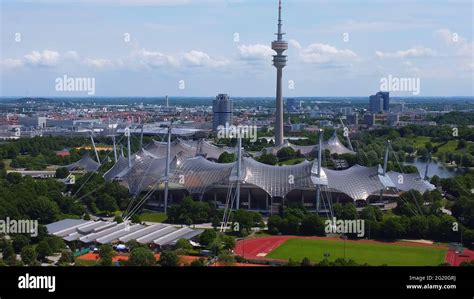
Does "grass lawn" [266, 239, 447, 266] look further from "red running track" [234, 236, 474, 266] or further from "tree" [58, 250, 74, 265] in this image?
"tree" [58, 250, 74, 265]

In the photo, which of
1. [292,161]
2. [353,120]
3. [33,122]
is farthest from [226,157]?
[353,120]

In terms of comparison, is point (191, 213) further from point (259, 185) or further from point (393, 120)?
point (393, 120)

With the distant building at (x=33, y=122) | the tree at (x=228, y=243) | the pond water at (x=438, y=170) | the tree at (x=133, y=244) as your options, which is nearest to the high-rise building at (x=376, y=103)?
the distant building at (x=33, y=122)

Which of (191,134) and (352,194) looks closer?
(352,194)

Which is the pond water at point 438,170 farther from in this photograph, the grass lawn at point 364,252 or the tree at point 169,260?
the tree at point 169,260

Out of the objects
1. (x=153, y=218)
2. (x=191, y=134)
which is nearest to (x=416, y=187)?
(x=153, y=218)
